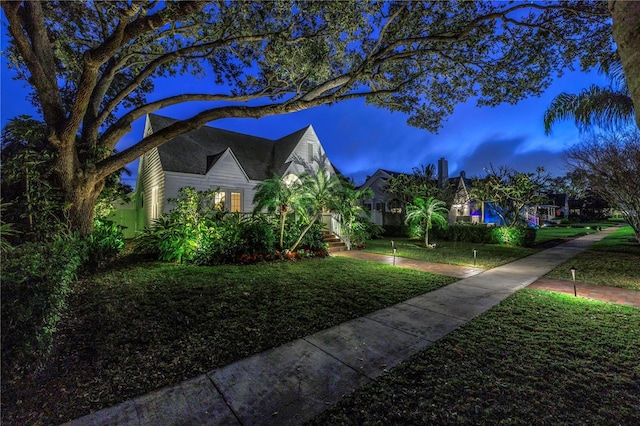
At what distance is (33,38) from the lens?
7.27m

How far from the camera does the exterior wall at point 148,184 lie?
14125mm

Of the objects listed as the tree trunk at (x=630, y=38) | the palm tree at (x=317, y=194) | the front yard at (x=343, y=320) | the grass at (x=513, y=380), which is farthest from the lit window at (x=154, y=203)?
the tree trunk at (x=630, y=38)

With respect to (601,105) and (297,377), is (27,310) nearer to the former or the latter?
(297,377)

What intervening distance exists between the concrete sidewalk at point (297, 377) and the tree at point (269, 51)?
7.04 meters

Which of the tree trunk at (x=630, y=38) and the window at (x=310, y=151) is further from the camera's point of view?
the window at (x=310, y=151)

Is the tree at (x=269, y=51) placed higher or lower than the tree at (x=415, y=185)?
higher

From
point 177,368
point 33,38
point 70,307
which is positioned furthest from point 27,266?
point 33,38

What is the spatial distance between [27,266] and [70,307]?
95.7 inches

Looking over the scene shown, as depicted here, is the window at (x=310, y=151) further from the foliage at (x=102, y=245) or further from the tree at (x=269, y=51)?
the foliage at (x=102, y=245)

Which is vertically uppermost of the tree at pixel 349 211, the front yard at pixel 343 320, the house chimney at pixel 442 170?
the house chimney at pixel 442 170

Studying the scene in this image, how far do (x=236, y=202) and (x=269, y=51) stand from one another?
9.59m

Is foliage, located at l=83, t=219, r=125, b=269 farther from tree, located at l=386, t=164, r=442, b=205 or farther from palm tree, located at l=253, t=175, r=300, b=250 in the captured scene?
tree, located at l=386, t=164, r=442, b=205

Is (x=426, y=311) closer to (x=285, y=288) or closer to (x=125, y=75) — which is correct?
(x=285, y=288)

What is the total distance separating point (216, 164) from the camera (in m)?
14.8
